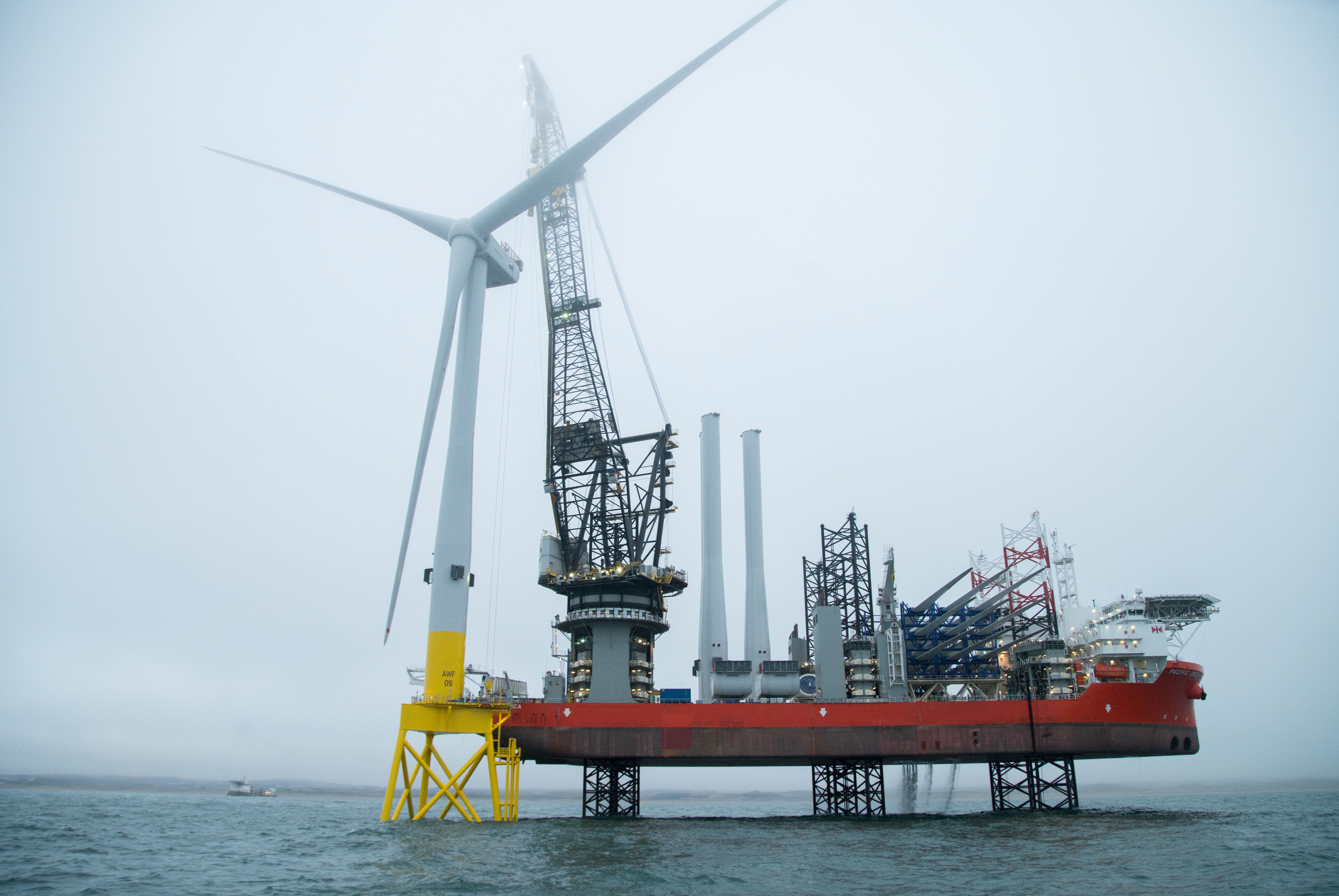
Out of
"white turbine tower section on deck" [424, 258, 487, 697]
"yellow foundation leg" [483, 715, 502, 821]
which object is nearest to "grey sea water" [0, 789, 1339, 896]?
"yellow foundation leg" [483, 715, 502, 821]

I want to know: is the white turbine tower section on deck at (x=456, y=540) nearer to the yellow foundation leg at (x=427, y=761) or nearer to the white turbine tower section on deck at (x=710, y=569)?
the yellow foundation leg at (x=427, y=761)

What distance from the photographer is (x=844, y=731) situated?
41.8m

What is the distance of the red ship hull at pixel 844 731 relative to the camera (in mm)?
40594

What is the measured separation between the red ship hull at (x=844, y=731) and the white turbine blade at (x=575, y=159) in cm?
2584

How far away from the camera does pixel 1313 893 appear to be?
20.1 m

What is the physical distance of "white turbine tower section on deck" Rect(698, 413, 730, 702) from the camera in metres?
49.3

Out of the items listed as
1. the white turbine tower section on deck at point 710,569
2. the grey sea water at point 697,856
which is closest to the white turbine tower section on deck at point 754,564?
the white turbine tower section on deck at point 710,569

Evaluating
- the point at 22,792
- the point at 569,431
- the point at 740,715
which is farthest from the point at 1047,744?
the point at 22,792

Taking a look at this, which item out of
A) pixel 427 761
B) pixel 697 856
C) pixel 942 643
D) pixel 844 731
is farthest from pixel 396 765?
pixel 942 643

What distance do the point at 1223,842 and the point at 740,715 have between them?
71.7ft

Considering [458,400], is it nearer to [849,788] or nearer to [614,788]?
[614,788]

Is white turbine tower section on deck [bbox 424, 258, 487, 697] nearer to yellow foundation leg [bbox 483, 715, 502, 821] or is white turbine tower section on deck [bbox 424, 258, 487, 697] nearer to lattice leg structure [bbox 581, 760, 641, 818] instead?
yellow foundation leg [bbox 483, 715, 502, 821]

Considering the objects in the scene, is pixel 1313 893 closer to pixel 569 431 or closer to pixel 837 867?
pixel 837 867

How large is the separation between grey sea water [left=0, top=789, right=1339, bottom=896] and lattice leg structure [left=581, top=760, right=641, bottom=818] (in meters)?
1.54
